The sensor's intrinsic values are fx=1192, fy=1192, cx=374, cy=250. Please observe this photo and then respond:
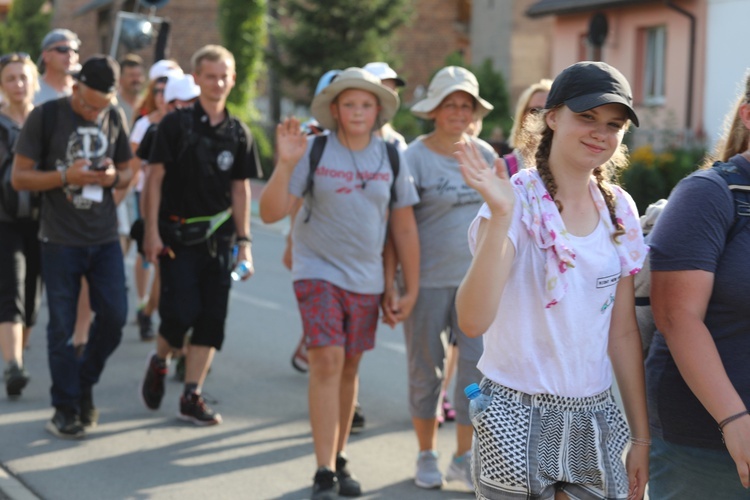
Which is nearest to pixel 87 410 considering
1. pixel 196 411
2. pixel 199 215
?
pixel 196 411

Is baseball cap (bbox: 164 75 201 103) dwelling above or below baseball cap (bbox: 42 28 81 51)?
below

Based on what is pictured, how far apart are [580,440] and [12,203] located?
5.06 metres

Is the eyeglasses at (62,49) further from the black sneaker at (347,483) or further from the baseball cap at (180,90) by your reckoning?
the black sneaker at (347,483)

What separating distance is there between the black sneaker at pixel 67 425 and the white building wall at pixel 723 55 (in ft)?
63.4

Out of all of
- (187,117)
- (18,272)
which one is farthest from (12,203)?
(187,117)

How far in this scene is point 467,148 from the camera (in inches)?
127

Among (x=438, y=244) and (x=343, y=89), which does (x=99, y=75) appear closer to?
(x=343, y=89)

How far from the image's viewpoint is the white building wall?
23.7 meters

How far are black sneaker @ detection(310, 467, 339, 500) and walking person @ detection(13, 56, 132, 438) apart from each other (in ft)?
5.88

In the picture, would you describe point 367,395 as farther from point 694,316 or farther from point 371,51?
point 371,51

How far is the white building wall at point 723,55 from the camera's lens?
23734 mm

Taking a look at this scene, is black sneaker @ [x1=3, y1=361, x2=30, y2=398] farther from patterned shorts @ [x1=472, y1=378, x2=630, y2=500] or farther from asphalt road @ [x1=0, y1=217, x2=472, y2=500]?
patterned shorts @ [x1=472, y1=378, x2=630, y2=500]

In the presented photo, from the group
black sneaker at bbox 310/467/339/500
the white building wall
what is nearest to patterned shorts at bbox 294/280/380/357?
black sneaker at bbox 310/467/339/500

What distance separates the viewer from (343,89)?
5.87 metres
